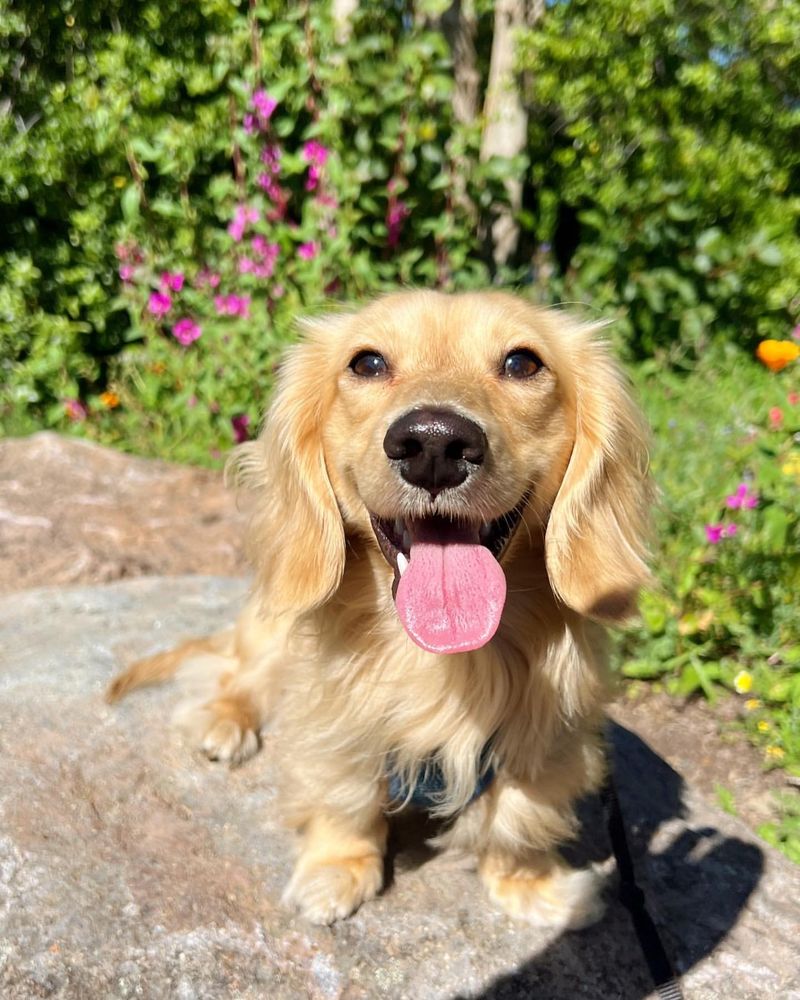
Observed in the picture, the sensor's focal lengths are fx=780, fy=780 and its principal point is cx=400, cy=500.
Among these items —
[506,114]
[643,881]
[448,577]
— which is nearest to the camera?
[448,577]

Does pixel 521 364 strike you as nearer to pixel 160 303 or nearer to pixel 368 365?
pixel 368 365

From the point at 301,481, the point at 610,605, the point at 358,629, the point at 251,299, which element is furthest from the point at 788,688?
the point at 251,299

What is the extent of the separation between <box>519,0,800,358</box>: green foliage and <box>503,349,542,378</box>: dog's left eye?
3.20m

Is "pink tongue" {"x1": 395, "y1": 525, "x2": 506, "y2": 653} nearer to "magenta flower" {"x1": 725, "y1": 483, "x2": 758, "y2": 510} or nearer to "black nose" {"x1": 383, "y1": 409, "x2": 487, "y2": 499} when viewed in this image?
"black nose" {"x1": 383, "y1": 409, "x2": 487, "y2": 499}

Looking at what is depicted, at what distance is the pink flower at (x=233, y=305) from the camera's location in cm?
468

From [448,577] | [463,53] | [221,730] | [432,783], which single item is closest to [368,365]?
[448,577]

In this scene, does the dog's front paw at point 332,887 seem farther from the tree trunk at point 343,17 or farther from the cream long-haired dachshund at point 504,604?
the tree trunk at point 343,17

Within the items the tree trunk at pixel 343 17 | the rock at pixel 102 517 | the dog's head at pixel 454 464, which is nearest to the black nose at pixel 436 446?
the dog's head at pixel 454 464

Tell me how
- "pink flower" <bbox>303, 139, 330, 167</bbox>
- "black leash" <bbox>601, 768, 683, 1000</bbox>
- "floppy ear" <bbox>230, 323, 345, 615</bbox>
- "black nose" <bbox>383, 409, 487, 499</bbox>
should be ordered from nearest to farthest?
1. "black nose" <bbox>383, 409, 487, 499</bbox>
2. "black leash" <bbox>601, 768, 683, 1000</bbox>
3. "floppy ear" <bbox>230, 323, 345, 615</bbox>
4. "pink flower" <bbox>303, 139, 330, 167</bbox>

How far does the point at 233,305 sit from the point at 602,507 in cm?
342

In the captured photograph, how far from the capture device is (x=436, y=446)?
1.57 meters

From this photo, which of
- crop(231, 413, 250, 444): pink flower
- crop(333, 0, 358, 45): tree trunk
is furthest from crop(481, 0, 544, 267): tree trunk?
crop(231, 413, 250, 444): pink flower

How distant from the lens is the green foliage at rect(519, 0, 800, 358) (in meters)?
4.91

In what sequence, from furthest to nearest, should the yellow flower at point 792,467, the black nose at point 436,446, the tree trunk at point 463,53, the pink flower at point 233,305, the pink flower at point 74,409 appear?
the pink flower at point 74,409, the tree trunk at point 463,53, the pink flower at point 233,305, the yellow flower at point 792,467, the black nose at point 436,446
